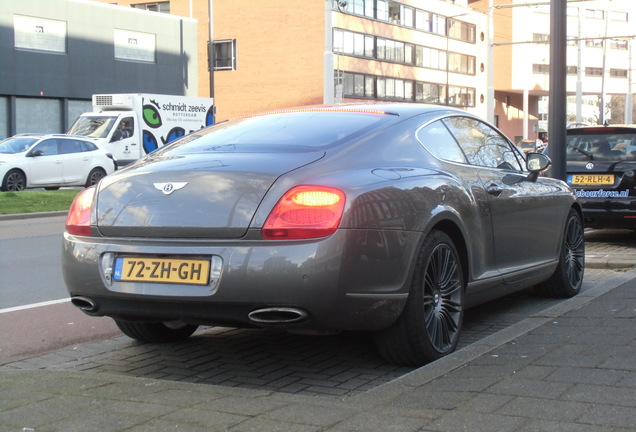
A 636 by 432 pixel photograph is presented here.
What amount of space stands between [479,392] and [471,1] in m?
84.9

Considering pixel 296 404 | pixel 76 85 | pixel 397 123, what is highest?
pixel 76 85

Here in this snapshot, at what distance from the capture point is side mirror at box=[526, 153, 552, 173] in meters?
6.42

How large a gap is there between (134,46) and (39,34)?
5.68m

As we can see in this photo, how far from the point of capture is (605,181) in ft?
33.9

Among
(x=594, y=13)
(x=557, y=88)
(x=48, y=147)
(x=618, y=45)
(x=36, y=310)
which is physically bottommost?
(x=36, y=310)

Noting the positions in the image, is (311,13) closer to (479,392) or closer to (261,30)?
(261,30)

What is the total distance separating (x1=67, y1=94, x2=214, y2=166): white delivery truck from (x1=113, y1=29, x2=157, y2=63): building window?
12095mm

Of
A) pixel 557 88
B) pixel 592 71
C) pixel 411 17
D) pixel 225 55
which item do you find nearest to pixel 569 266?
pixel 557 88

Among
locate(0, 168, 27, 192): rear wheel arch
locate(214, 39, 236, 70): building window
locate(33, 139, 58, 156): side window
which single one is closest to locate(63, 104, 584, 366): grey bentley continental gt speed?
locate(0, 168, 27, 192): rear wheel arch

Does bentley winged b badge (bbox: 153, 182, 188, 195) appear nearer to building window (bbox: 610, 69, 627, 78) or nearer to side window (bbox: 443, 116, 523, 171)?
side window (bbox: 443, 116, 523, 171)

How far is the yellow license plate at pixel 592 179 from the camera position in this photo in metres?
10.3

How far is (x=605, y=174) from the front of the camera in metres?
10.3

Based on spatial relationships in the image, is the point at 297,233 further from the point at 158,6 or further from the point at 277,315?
the point at 158,6

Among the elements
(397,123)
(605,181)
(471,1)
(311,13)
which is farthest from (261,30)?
(397,123)
